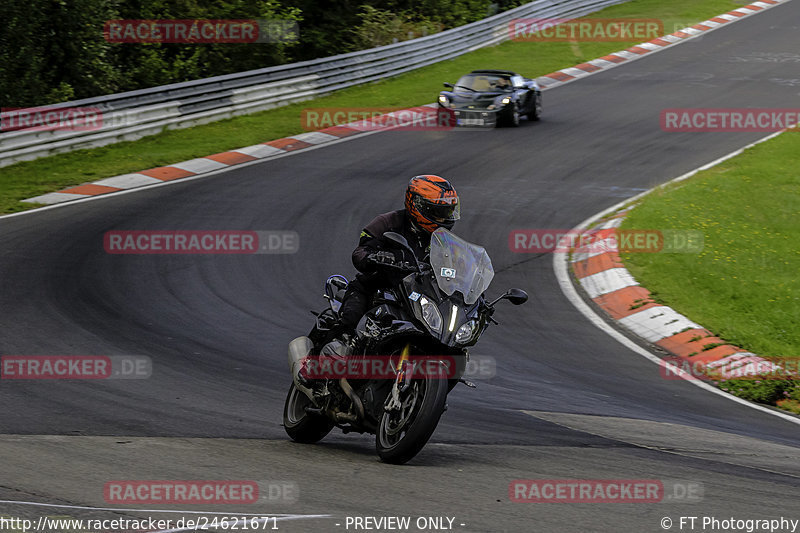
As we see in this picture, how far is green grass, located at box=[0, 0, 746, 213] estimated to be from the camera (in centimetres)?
1739

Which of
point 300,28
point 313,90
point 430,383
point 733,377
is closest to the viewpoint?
point 430,383

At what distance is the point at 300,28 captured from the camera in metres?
32.3

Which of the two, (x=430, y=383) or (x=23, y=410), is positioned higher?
(x=430, y=383)

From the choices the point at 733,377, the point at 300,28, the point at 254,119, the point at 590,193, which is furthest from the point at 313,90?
the point at 733,377

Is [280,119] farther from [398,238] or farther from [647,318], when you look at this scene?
[398,238]

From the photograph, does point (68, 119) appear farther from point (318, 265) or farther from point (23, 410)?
point (23, 410)

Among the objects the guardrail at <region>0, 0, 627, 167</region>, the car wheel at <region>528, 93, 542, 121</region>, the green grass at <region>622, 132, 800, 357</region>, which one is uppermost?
the guardrail at <region>0, 0, 627, 167</region>

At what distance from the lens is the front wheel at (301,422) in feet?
22.8

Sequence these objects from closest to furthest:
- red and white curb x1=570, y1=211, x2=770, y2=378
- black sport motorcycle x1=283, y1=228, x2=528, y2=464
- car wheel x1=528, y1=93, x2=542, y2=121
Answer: black sport motorcycle x1=283, y1=228, x2=528, y2=464, red and white curb x1=570, y1=211, x2=770, y2=378, car wheel x1=528, y1=93, x2=542, y2=121

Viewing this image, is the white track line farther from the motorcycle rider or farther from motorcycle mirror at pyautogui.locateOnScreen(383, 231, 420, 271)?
motorcycle mirror at pyautogui.locateOnScreen(383, 231, 420, 271)

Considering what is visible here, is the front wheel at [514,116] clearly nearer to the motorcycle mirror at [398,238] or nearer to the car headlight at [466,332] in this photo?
the motorcycle mirror at [398,238]

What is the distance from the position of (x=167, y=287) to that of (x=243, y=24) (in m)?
17.7

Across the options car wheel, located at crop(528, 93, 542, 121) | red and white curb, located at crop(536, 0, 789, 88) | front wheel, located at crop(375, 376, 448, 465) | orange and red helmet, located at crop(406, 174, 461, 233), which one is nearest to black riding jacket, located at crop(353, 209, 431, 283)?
Result: orange and red helmet, located at crop(406, 174, 461, 233)

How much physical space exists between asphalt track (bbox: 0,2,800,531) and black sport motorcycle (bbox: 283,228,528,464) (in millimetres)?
299
